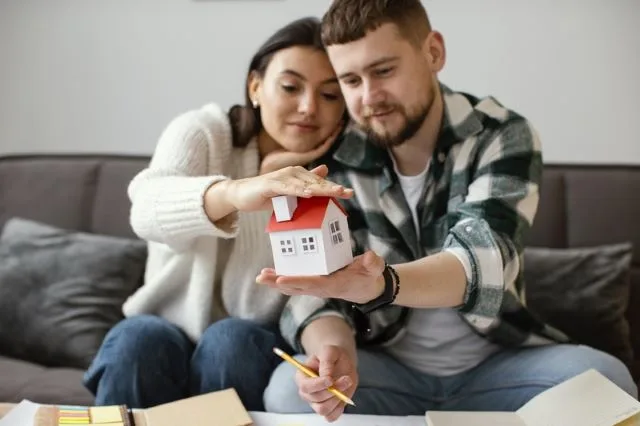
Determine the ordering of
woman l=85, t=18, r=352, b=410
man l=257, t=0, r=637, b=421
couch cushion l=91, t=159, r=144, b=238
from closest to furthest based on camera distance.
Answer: man l=257, t=0, r=637, b=421 < woman l=85, t=18, r=352, b=410 < couch cushion l=91, t=159, r=144, b=238

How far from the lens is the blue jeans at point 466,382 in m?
1.17

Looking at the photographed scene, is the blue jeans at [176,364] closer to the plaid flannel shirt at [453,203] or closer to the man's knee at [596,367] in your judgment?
the plaid flannel shirt at [453,203]

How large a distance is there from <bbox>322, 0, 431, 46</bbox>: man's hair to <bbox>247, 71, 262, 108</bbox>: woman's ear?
0.18m

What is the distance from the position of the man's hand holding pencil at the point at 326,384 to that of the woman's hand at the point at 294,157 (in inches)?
14.5

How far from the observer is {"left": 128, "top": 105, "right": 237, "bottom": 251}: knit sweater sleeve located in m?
1.18

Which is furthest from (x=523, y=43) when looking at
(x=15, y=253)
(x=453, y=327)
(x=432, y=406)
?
(x=15, y=253)

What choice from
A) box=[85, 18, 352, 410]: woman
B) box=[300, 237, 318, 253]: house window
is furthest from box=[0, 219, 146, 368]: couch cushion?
box=[300, 237, 318, 253]: house window

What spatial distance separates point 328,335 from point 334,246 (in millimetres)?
336

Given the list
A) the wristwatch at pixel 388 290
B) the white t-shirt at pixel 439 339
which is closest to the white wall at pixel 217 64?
the white t-shirt at pixel 439 339

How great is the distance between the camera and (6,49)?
6.94 ft

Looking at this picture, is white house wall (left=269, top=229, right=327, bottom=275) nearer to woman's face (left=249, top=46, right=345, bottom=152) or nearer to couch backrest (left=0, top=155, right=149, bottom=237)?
woman's face (left=249, top=46, right=345, bottom=152)

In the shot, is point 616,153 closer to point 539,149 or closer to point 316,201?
point 539,149

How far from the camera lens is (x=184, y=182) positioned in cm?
120

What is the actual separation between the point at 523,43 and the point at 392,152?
0.68m
